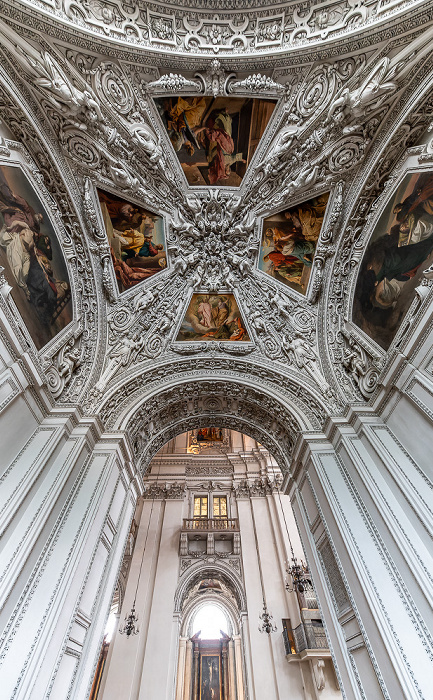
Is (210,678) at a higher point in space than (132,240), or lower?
lower

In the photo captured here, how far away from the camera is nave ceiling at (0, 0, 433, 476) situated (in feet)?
20.4

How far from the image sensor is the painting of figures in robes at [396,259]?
6082mm

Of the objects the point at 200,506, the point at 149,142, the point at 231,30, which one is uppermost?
the point at 200,506

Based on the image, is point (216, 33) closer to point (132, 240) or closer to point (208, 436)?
point (132, 240)

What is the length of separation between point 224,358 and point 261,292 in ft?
7.60

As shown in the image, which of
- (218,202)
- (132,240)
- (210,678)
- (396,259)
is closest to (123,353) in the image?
(132,240)

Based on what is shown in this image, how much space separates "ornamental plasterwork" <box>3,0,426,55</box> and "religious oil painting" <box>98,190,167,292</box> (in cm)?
318

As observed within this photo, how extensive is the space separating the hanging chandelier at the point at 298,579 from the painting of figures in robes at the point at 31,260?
1226cm

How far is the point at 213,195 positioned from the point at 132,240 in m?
A: 2.56

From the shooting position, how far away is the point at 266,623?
1176 cm

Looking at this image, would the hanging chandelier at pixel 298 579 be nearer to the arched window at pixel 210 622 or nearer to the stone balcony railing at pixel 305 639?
the stone balcony railing at pixel 305 639

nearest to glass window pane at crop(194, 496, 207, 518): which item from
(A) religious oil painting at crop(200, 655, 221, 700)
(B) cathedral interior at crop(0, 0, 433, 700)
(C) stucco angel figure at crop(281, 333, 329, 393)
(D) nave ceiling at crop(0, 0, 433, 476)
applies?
(B) cathedral interior at crop(0, 0, 433, 700)

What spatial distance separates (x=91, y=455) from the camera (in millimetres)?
7328

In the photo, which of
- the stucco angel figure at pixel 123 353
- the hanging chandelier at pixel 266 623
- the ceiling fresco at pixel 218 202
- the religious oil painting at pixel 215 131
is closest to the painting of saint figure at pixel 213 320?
the ceiling fresco at pixel 218 202
